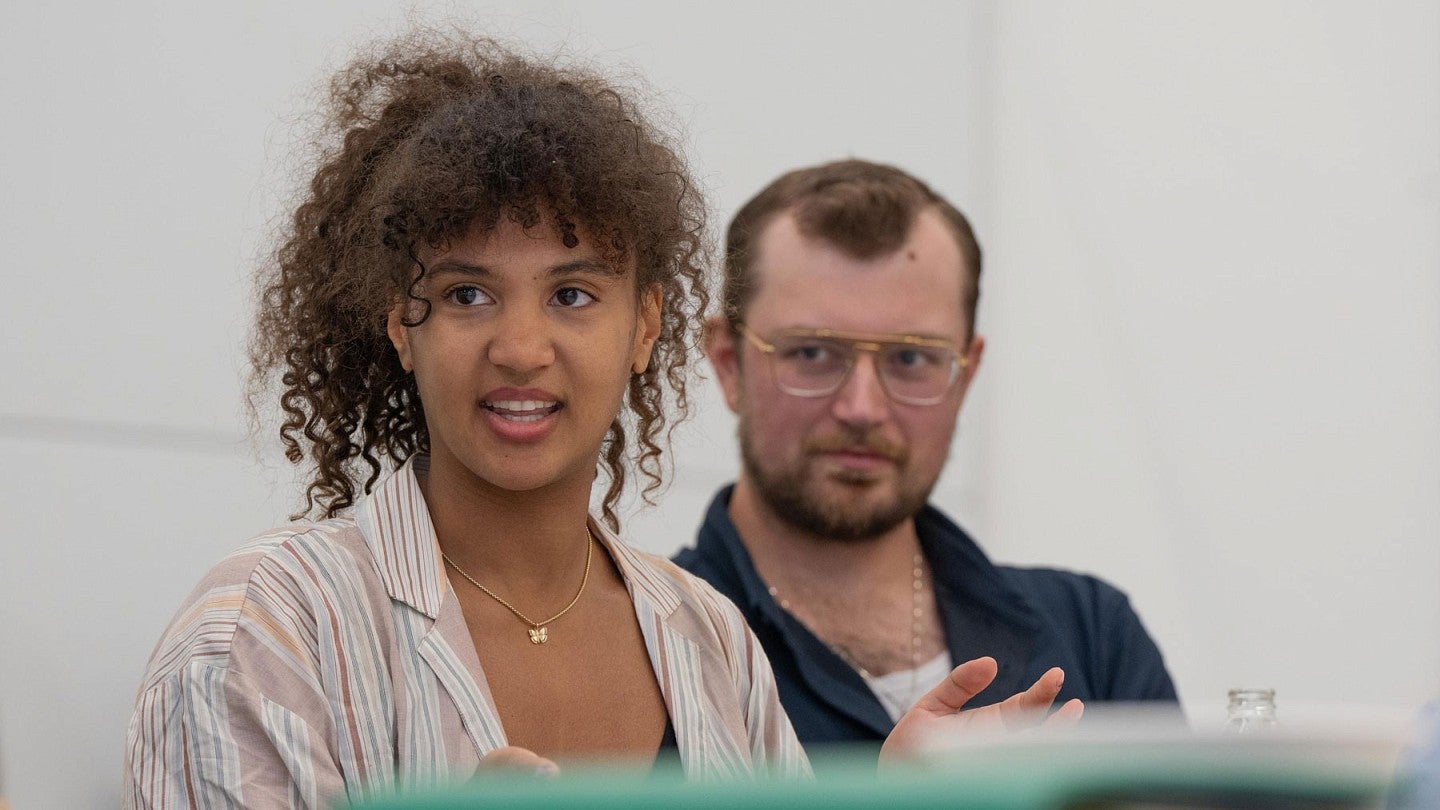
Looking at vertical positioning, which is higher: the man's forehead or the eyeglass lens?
the man's forehead

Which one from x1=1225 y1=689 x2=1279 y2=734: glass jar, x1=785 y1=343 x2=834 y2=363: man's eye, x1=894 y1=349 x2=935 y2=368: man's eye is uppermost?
x1=785 y1=343 x2=834 y2=363: man's eye

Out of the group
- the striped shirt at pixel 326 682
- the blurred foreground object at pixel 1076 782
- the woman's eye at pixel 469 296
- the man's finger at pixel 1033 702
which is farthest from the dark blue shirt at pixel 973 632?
the blurred foreground object at pixel 1076 782

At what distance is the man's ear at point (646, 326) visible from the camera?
1457mm

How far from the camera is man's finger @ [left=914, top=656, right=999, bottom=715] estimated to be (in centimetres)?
126

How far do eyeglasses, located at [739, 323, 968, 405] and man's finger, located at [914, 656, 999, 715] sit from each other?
1011 millimetres

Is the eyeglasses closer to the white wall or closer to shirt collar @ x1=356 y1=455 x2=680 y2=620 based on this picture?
the white wall

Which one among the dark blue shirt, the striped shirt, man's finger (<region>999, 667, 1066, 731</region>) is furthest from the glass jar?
the dark blue shirt

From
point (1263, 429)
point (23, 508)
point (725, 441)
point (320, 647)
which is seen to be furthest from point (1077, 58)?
point (320, 647)

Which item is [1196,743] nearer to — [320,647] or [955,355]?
[320,647]

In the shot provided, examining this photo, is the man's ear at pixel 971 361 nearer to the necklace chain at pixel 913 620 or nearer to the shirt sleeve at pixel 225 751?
the necklace chain at pixel 913 620

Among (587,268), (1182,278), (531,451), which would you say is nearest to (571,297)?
(587,268)

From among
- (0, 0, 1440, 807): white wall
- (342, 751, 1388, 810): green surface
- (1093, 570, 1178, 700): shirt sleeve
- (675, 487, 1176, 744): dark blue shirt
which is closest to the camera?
(342, 751, 1388, 810): green surface

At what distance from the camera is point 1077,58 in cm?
356

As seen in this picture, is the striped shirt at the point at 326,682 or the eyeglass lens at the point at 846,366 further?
the eyeglass lens at the point at 846,366
